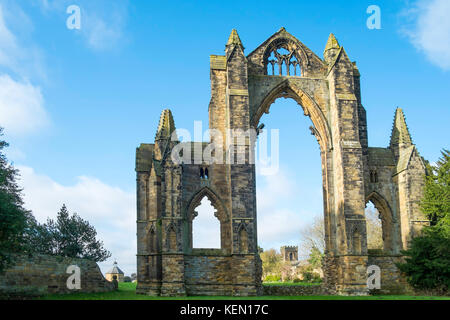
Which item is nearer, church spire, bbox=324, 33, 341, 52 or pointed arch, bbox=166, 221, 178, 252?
pointed arch, bbox=166, 221, 178, 252

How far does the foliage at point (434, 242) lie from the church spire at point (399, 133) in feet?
6.64

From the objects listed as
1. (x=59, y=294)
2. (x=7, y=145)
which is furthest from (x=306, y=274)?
(x=7, y=145)

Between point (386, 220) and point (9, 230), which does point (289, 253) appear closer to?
point (386, 220)

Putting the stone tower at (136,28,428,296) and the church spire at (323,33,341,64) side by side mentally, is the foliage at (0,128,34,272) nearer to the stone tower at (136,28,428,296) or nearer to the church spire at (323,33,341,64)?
the stone tower at (136,28,428,296)

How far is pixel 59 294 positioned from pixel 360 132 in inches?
630

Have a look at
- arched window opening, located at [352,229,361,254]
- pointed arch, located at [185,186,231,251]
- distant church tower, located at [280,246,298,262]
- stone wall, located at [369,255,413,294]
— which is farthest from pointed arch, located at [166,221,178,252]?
distant church tower, located at [280,246,298,262]

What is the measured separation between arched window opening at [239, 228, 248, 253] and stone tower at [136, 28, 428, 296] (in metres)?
0.04

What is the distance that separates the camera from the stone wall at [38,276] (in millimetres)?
17797

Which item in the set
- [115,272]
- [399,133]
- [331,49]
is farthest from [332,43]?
[115,272]

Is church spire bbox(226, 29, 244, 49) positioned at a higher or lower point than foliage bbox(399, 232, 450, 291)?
higher

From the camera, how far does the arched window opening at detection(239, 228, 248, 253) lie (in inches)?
856

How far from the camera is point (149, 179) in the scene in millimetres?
24328

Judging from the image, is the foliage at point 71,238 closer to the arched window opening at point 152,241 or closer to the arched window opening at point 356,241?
the arched window opening at point 152,241

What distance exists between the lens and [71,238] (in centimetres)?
3158
